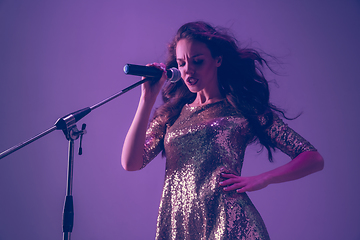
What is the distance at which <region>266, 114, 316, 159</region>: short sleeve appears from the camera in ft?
4.20

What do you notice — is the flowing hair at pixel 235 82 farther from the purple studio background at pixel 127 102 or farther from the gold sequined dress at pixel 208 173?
the purple studio background at pixel 127 102

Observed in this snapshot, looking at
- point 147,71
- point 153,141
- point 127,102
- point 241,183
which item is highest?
point 127,102

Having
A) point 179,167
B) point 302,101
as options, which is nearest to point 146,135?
point 179,167

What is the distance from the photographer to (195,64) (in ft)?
4.59

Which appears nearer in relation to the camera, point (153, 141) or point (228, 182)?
point (228, 182)

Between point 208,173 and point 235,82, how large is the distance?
1.44 ft

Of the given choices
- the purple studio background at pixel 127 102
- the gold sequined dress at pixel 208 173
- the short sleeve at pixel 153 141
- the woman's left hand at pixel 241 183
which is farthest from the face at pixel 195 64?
the purple studio background at pixel 127 102

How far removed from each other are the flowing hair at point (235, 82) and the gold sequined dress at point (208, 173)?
0.04m

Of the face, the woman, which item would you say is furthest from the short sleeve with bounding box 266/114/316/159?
the face

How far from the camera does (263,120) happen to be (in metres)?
1.35

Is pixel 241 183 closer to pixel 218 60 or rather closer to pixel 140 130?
pixel 140 130

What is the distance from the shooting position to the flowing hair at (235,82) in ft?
4.52

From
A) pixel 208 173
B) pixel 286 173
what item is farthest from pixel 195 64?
pixel 286 173

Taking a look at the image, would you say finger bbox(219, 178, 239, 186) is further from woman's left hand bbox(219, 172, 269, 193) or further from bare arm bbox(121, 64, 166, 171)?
bare arm bbox(121, 64, 166, 171)
